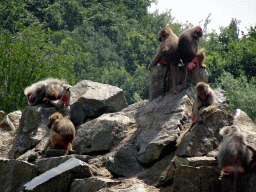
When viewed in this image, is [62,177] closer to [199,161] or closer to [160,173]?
[160,173]

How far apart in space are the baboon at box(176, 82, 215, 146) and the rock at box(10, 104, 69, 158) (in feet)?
12.2

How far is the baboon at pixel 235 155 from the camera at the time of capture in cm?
447

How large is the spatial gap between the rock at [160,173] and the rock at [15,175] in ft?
7.46

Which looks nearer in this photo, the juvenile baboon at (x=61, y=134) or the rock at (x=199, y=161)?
the rock at (x=199, y=161)

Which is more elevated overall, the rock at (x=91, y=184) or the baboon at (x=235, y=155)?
the baboon at (x=235, y=155)

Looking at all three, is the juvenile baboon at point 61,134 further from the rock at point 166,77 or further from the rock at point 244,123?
the rock at point 244,123

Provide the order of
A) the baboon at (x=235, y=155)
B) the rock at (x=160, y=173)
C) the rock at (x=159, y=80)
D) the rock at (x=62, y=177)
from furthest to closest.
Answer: the rock at (x=159, y=80)
the rock at (x=62, y=177)
the rock at (x=160, y=173)
the baboon at (x=235, y=155)

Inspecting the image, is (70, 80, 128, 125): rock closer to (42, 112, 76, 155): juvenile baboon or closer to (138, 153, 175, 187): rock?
(42, 112, 76, 155): juvenile baboon

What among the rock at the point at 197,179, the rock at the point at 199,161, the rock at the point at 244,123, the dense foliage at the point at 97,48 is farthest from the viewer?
the dense foliage at the point at 97,48

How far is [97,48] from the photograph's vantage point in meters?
25.1

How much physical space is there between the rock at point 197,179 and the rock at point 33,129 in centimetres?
430

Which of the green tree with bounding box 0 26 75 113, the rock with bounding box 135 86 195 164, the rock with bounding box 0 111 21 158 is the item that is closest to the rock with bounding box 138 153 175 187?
the rock with bounding box 135 86 195 164

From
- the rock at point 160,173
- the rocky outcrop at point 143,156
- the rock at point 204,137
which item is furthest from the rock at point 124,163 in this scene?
the rock at point 204,137

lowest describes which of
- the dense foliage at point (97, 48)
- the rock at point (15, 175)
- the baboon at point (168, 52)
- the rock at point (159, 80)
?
the rock at point (15, 175)
